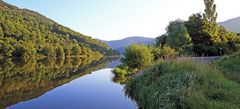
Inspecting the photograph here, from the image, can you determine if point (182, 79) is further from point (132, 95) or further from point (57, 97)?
point (57, 97)

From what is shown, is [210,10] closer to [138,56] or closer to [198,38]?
[198,38]

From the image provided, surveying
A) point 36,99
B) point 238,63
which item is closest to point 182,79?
point 238,63

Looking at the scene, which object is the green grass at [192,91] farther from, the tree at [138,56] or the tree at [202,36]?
the tree at [202,36]

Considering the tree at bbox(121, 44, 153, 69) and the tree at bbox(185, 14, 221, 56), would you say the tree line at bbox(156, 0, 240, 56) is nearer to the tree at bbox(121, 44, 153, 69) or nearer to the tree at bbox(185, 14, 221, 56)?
the tree at bbox(185, 14, 221, 56)

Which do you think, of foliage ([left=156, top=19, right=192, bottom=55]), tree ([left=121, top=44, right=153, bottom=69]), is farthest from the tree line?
tree ([left=121, top=44, right=153, bottom=69])

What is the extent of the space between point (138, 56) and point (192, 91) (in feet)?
105

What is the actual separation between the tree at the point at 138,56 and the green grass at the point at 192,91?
25.5 meters

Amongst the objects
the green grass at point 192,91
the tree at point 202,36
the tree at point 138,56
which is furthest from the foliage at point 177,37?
the green grass at point 192,91

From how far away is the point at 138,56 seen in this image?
43531mm

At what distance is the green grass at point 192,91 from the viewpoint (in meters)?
10.4

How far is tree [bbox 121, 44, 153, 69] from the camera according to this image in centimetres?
4300

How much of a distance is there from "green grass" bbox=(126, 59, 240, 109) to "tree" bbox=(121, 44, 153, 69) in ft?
83.6

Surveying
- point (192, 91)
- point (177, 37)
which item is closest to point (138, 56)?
point (177, 37)

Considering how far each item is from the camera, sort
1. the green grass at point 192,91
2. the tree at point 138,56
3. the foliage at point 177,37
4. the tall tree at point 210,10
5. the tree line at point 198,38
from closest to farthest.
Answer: the green grass at point 192,91 → the tree at point 138,56 → the tree line at point 198,38 → the foliage at point 177,37 → the tall tree at point 210,10
